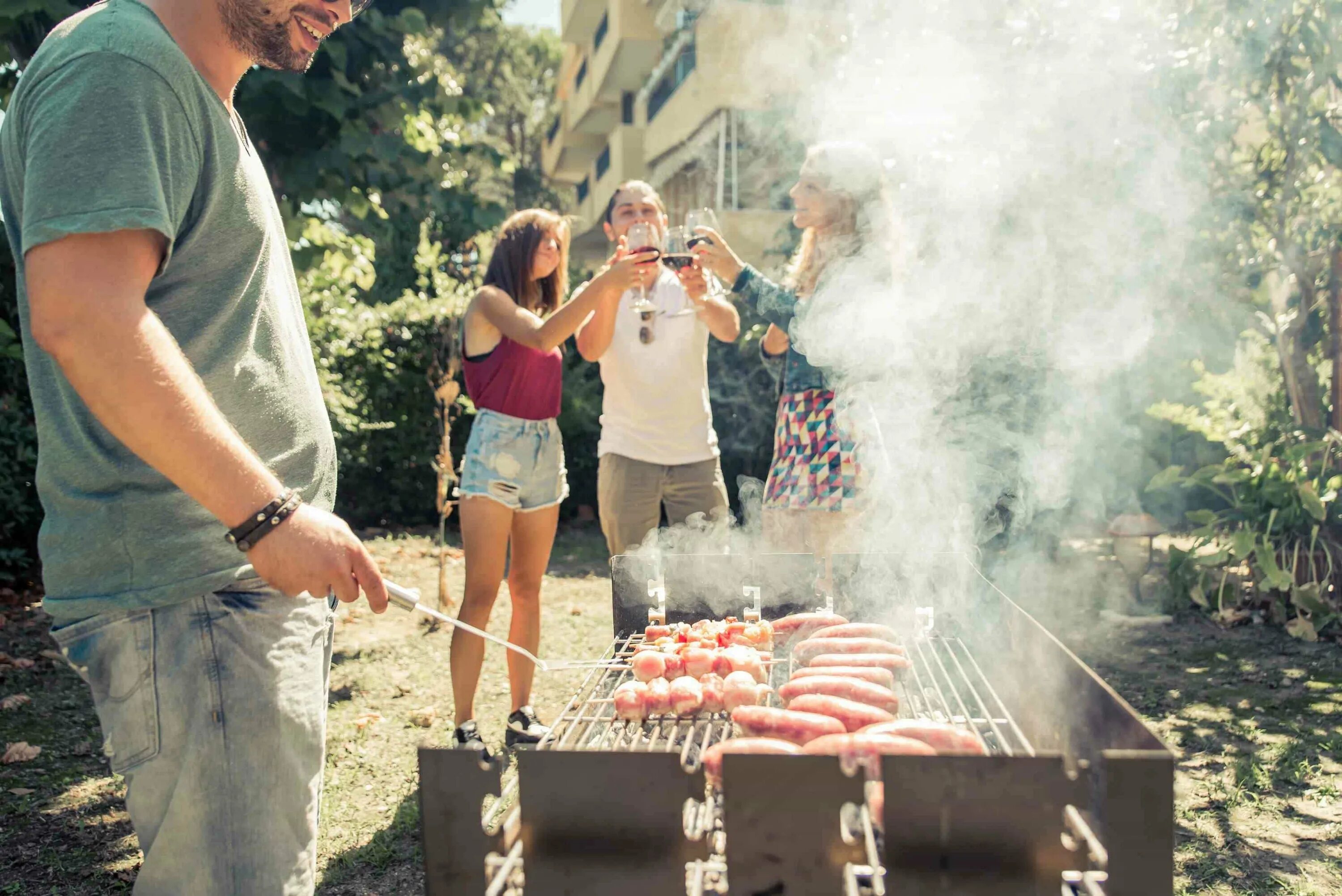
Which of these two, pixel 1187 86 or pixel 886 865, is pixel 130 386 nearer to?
pixel 886 865

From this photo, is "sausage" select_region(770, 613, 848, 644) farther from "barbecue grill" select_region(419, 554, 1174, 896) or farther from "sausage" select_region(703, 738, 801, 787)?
"barbecue grill" select_region(419, 554, 1174, 896)

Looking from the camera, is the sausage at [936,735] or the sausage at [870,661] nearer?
the sausage at [936,735]

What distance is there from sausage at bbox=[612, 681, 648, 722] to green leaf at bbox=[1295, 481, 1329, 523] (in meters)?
5.50

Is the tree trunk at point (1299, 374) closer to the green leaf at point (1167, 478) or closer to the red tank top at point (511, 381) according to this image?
the green leaf at point (1167, 478)

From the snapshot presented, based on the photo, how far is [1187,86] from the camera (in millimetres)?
6938

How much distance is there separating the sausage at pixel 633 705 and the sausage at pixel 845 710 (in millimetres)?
413

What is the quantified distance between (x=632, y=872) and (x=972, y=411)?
547cm

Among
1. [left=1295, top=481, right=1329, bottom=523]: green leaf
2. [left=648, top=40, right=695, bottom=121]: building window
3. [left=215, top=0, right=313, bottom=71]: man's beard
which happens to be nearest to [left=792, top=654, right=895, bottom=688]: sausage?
[left=215, top=0, right=313, bottom=71]: man's beard

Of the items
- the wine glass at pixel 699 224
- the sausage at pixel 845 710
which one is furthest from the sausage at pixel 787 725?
the wine glass at pixel 699 224

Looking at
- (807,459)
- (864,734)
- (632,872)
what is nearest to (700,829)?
(632,872)

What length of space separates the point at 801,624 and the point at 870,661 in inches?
22.7

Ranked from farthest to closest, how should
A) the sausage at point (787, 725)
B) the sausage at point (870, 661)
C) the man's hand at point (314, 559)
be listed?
1. the sausage at point (870, 661)
2. the sausage at point (787, 725)
3. the man's hand at point (314, 559)

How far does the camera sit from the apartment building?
1416cm

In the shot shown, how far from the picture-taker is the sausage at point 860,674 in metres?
2.75
